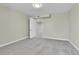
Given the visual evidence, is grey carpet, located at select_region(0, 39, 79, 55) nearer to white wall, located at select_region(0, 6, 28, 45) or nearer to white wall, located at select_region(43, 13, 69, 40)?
white wall, located at select_region(0, 6, 28, 45)

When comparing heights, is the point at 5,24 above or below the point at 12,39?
above

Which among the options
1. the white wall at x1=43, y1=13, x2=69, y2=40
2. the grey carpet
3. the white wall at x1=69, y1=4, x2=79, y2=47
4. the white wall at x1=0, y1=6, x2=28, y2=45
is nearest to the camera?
the grey carpet

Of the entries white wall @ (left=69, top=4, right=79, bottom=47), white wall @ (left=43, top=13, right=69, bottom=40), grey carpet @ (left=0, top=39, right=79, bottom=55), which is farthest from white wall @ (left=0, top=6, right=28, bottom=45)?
white wall @ (left=69, top=4, right=79, bottom=47)

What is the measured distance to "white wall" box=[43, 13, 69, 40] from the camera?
570 centimetres

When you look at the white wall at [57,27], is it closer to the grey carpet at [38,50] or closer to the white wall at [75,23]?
the white wall at [75,23]

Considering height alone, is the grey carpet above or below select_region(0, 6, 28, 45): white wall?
below

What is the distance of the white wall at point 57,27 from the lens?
5.70m

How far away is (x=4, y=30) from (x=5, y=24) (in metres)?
0.27

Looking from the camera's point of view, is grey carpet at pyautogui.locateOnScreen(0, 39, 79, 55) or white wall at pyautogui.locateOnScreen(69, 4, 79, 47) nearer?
grey carpet at pyautogui.locateOnScreen(0, 39, 79, 55)

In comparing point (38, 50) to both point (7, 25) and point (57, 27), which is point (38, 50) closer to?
point (7, 25)

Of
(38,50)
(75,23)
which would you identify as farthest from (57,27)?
(38,50)
